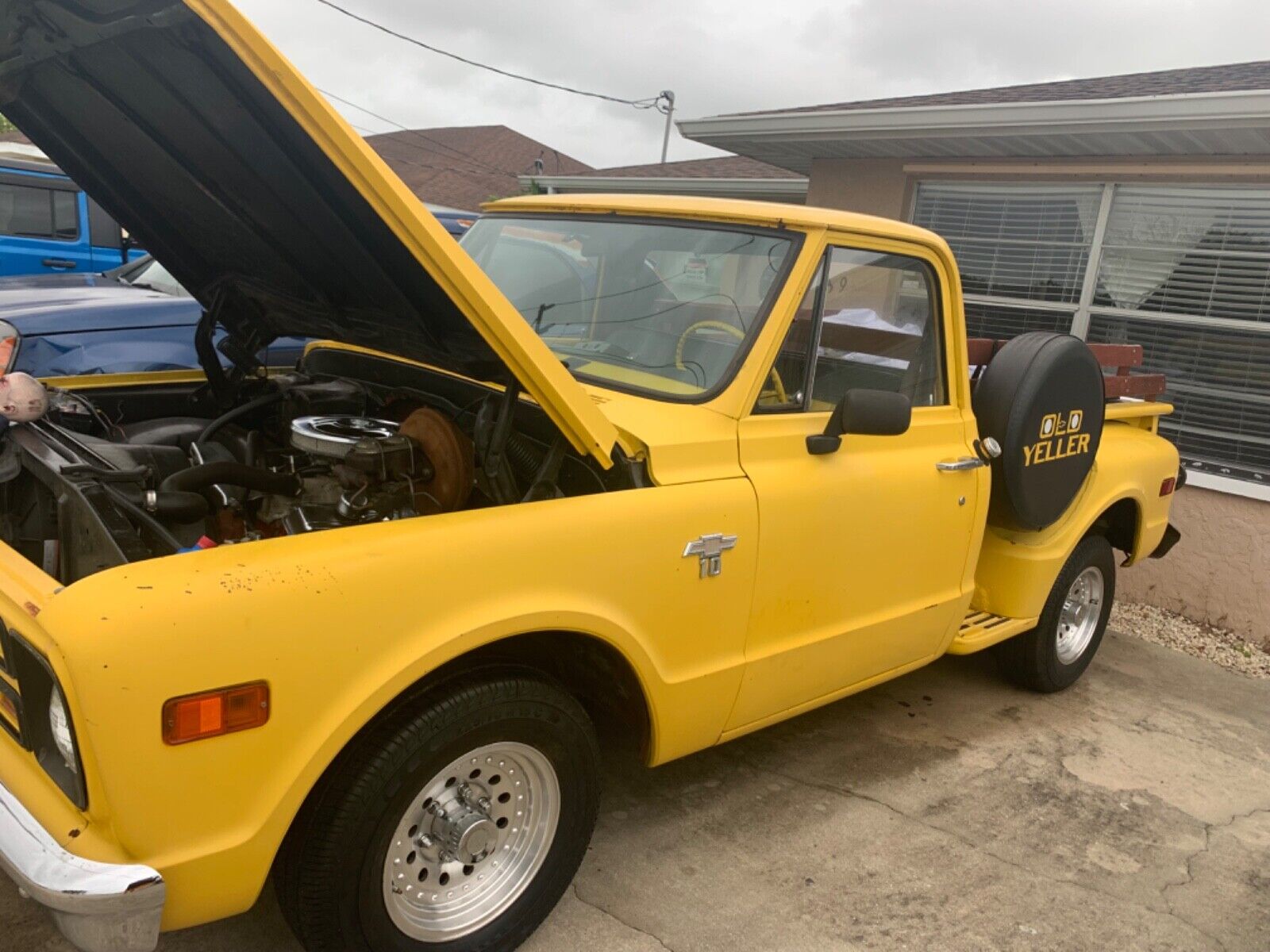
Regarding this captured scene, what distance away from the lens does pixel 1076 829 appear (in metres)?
3.64

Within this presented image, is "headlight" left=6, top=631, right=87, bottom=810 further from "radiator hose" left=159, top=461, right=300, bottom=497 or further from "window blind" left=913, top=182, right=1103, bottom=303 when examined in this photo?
"window blind" left=913, top=182, right=1103, bottom=303

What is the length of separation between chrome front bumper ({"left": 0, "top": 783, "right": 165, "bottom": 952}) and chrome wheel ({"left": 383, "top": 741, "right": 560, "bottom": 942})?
0.59 meters

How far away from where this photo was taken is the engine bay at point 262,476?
7.84 feet

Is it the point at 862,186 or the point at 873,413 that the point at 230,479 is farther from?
the point at 862,186

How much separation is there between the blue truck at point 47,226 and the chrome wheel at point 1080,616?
29.6 ft

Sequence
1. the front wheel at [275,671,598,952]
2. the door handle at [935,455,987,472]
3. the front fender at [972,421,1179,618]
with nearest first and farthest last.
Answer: the front wheel at [275,671,598,952], the door handle at [935,455,987,472], the front fender at [972,421,1179,618]

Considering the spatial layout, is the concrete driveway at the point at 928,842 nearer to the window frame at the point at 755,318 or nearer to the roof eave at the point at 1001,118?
the window frame at the point at 755,318

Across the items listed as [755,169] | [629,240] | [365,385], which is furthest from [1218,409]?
[755,169]

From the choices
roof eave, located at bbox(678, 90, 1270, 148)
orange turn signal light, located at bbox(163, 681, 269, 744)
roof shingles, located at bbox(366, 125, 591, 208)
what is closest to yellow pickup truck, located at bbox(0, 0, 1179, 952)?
orange turn signal light, located at bbox(163, 681, 269, 744)

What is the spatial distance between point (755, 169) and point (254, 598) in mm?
13050

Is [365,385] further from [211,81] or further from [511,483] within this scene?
[211,81]

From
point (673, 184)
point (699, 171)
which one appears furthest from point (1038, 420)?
point (699, 171)

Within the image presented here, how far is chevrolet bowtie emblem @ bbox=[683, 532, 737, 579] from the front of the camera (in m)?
2.72

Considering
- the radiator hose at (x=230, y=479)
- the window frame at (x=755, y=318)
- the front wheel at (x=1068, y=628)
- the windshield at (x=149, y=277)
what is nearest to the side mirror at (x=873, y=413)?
the window frame at (x=755, y=318)
